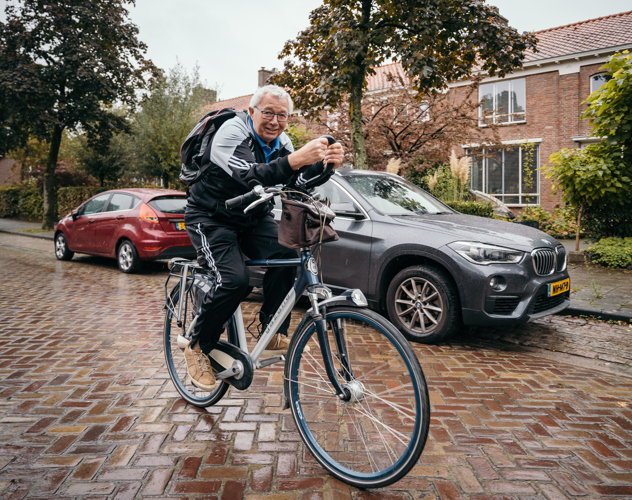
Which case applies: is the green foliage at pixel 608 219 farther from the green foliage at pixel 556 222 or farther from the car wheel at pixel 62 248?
the car wheel at pixel 62 248

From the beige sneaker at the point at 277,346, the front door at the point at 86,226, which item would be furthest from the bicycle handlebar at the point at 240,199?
the front door at the point at 86,226

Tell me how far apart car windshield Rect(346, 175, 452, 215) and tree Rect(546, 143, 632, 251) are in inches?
182

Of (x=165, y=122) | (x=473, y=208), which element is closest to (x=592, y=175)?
(x=473, y=208)

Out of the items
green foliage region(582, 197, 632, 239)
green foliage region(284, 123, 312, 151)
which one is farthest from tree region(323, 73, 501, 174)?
green foliage region(582, 197, 632, 239)

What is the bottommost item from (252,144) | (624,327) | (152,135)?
(624,327)

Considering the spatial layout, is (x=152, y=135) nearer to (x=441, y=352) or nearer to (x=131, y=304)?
(x=131, y=304)

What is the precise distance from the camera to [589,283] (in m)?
7.86

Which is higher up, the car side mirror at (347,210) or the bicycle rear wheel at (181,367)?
the car side mirror at (347,210)

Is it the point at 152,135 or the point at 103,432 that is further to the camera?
the point at 152,135

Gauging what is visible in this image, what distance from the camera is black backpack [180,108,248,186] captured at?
2.82 meters

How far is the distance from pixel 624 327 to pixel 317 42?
804 cm

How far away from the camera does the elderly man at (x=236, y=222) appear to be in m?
2.70

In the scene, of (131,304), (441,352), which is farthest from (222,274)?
(131,304)

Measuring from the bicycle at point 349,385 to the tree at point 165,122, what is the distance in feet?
63.5
